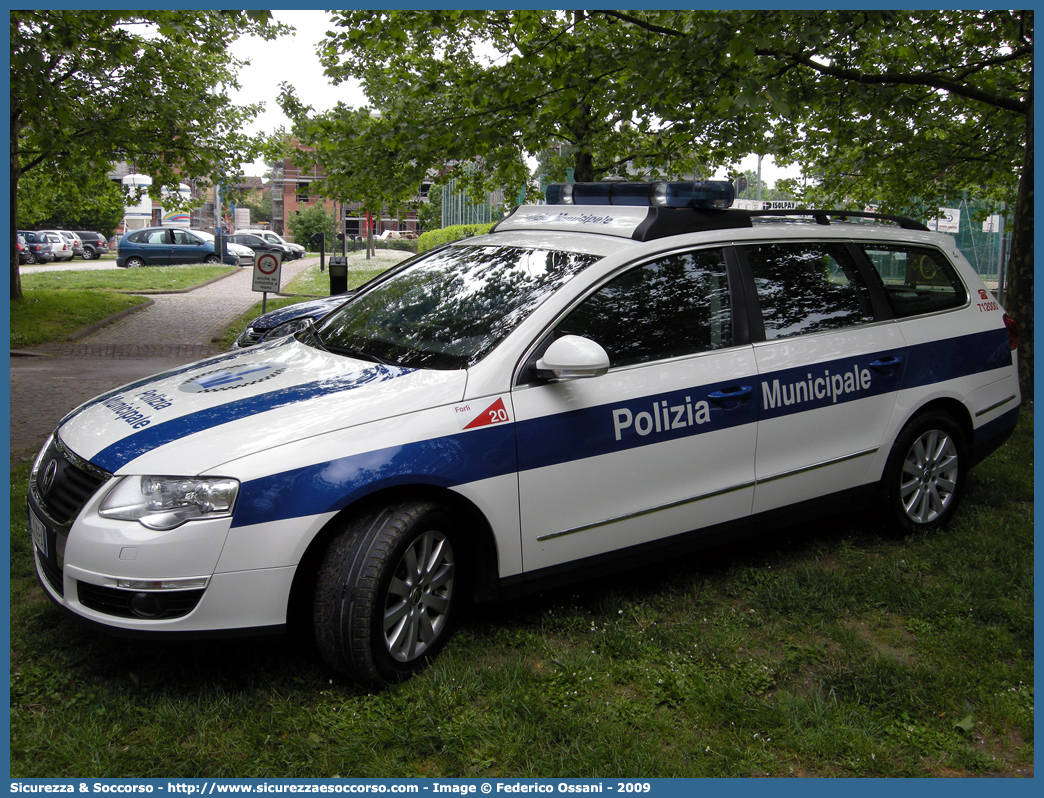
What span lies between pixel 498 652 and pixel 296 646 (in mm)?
828

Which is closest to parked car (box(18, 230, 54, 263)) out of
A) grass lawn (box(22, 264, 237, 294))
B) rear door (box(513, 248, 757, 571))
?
grass lawn (box(22, 264, 237, 294))

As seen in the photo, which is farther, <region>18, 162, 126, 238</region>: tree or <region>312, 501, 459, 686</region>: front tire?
<region>18, 162, 126, 238</region>: tree

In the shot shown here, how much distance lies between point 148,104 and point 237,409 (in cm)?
1243

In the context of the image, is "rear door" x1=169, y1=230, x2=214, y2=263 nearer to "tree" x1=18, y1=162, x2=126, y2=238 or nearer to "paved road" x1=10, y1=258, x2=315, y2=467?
"tree" x1=18, y1=162, x2=126, y2=238

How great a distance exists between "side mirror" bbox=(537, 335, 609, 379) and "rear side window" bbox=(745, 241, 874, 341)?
3.93 ft

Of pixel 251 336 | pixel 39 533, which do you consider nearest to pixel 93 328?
pixel 251 336

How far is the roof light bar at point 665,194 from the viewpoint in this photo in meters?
4.32

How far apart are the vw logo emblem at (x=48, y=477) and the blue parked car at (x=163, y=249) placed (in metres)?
32.0

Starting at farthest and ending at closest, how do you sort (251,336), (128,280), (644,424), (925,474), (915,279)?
(128,280), (251,336), (915,279), (925,474), (644,424)

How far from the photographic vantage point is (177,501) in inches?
119

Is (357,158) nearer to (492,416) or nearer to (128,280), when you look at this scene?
(492,416)

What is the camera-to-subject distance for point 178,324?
53.1 feet

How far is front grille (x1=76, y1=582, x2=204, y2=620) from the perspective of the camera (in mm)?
3023

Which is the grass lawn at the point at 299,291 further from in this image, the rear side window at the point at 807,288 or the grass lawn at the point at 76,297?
the rear side window at the point at 807,288
